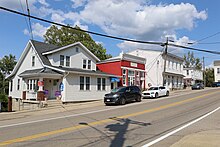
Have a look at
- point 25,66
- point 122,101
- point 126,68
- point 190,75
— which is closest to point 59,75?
point 122,101

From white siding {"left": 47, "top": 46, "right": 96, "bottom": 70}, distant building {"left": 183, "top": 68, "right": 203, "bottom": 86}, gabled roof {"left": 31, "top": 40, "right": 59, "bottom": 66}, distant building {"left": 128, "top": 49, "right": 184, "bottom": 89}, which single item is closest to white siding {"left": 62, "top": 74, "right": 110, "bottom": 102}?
white siding {"left": 47, "top": 46, "right": 96, "bottom": 70}

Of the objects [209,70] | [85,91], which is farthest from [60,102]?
[209,70]

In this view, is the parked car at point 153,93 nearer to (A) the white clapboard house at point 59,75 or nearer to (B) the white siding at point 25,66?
(A) the white clapboard house at point 59,75

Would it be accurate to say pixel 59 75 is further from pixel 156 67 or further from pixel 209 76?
pixel 209 76

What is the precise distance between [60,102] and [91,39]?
106 feet

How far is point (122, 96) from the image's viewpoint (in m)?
22.5

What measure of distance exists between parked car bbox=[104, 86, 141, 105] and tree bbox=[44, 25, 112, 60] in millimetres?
30615

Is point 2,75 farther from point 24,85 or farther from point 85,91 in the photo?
point 85,91

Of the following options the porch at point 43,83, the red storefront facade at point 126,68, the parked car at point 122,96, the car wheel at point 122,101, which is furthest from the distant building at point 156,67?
the porch at point 43,83

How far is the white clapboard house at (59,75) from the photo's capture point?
2544cm

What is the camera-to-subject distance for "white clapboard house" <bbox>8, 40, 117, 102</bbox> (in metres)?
25.4

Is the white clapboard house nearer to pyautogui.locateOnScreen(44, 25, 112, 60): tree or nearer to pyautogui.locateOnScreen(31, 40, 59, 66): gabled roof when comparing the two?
pyautogui.locateOnScreen(31, 40, 59, 66): gabled roof

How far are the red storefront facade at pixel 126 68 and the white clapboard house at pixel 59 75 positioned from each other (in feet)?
12.5

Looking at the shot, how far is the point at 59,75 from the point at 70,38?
29.6m
